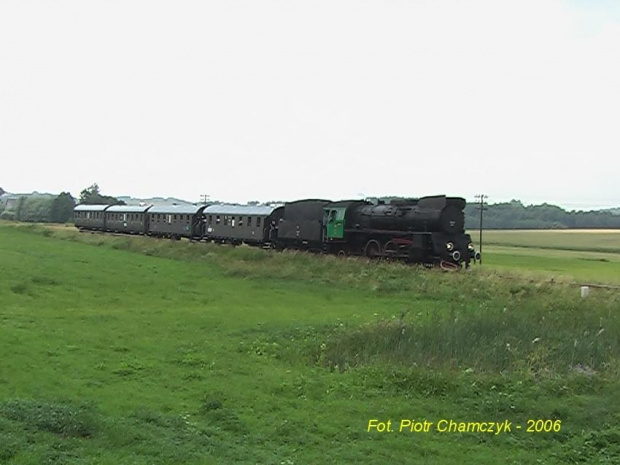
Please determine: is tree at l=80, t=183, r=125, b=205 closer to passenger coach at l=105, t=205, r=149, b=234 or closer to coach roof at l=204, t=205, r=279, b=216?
passenger coach at l=105, t=205, r=149, b=234

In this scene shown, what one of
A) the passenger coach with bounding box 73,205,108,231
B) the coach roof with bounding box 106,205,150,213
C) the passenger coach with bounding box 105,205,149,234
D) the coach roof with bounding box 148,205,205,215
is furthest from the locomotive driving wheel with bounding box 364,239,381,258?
the passenger coach with bounding box 73,205,108,231

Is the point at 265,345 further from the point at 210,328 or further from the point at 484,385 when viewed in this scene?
the point at 484,385

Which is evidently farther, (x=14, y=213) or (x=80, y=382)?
(x=14, y=213)

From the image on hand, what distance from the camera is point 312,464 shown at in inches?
292

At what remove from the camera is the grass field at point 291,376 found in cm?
789

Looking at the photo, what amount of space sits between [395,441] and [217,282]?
1959cm

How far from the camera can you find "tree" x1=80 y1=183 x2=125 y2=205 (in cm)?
11892

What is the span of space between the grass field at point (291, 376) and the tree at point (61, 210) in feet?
292

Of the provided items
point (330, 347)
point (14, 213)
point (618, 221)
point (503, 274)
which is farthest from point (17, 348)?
point (618, 221)

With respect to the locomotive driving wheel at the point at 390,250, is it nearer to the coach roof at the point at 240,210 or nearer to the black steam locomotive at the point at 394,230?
the black steam locomotive at the point at 394,230

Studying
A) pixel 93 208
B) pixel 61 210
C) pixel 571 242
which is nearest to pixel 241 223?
pixel 93 208

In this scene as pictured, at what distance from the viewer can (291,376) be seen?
11.6 meters

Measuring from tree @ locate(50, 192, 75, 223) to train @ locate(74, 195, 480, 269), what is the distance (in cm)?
5821

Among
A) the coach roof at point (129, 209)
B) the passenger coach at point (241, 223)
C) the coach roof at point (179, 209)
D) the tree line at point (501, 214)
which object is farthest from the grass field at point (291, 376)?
the tree line at point (501, 214)
